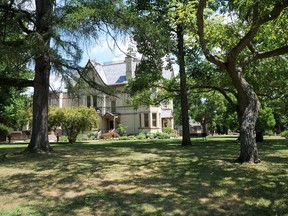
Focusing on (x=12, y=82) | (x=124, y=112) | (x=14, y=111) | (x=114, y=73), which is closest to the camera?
(x=12, y=82)

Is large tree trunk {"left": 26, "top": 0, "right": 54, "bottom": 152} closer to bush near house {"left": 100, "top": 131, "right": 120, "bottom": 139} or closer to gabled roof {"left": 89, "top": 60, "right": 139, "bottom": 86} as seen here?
bush near house {"left": 100, "top": 131, "right": 120, "bottom": 139}

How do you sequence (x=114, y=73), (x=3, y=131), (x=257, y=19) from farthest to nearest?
(x=114, y=73) → (x=3, y=131) → (x=257, y=19)

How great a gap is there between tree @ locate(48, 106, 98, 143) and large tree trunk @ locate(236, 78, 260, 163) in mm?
17073

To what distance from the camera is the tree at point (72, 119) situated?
25.4 m

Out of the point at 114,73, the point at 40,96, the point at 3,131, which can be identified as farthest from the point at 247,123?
the point at 114,73

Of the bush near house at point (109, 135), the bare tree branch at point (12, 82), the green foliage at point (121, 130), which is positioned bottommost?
the bush near house at point (109, 135)

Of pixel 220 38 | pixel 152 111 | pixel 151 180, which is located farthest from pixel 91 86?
pixel 152 111

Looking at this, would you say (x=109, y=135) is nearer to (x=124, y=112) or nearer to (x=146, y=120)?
(x=146, y=120)

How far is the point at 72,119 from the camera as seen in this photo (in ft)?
84.0

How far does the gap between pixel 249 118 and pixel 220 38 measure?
547 centimetres

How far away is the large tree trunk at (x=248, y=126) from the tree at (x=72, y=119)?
1707 centimetres

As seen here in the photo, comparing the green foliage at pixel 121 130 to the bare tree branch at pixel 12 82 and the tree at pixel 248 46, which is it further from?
the tree at pixel 248 46

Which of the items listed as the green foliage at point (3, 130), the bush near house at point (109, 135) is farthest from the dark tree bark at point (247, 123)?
the bush near house at point (109, 135)

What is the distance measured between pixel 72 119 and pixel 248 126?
1776 centimetres
